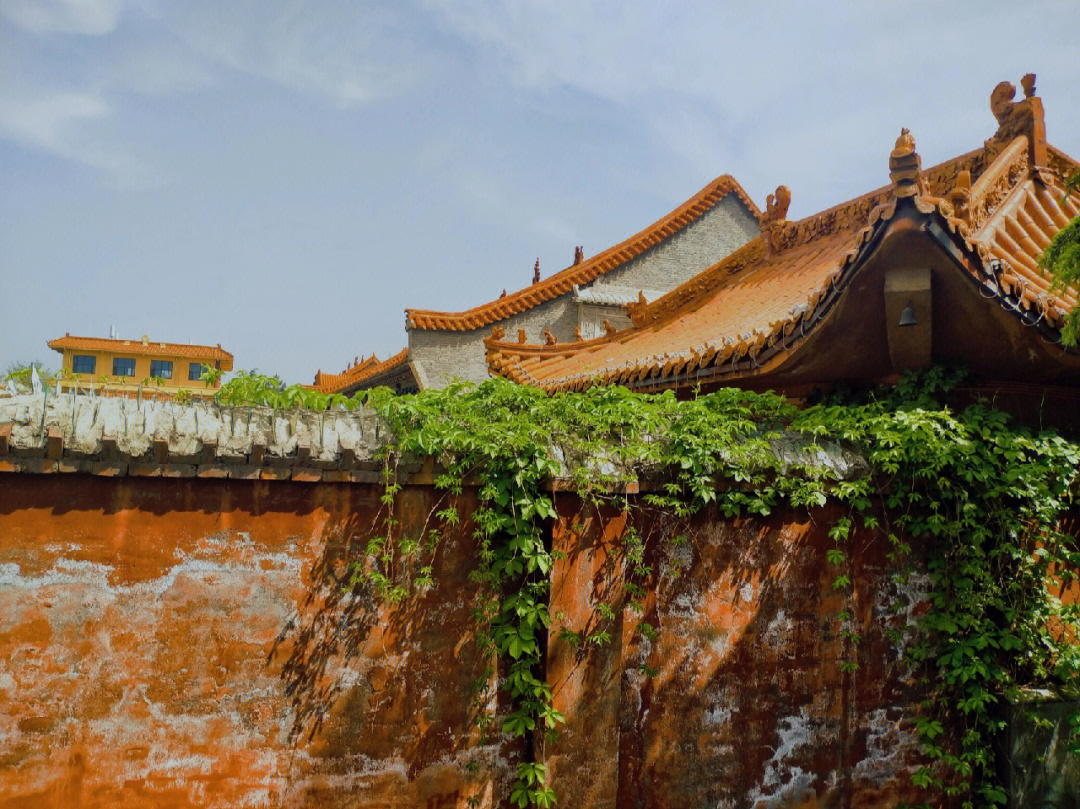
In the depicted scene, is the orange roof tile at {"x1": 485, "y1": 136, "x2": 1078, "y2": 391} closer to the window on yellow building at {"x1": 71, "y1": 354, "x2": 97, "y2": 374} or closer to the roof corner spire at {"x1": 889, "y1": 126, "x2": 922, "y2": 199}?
→ the roof corner spire at {"x1": 889, "y1": 126, "x2": 922, "y2": 199}

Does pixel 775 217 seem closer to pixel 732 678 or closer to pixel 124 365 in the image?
pixel 732 678

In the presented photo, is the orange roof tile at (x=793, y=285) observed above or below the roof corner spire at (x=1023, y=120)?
below

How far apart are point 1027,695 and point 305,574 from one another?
4.46 meters

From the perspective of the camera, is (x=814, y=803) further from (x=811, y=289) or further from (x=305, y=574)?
(x=811, y=289)

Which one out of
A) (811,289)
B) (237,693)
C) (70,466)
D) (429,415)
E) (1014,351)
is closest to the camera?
(70,466)

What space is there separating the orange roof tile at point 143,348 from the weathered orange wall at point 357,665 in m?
39.6

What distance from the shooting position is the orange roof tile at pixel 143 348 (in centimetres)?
4122

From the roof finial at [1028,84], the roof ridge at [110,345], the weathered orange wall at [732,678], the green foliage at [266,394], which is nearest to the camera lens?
the green foliage at [266,394]

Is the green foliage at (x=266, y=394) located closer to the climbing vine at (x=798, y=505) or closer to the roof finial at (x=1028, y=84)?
the climbing vine at (x=798, y=505)

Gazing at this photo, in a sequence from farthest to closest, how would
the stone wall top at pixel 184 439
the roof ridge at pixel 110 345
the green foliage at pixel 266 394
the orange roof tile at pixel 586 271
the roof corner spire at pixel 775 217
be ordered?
the roof ridge at pixel 110 345 → the orange roof tile at pixel 586 271 → the roof corner spire at pixel 775 217 → the green foliage at pixel 266 394 → the stone wall top at pixel 184 439

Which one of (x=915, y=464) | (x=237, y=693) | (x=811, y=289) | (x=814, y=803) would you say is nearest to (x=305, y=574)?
(x=237, y=693)

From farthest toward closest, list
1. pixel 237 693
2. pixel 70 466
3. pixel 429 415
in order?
1. pixel 429 415
2. pixel 237 693
3. pixel 70 466

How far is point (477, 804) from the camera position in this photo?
166 inches

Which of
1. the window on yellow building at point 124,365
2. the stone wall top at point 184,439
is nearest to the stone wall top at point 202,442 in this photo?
the stone wall top at point 184,439
